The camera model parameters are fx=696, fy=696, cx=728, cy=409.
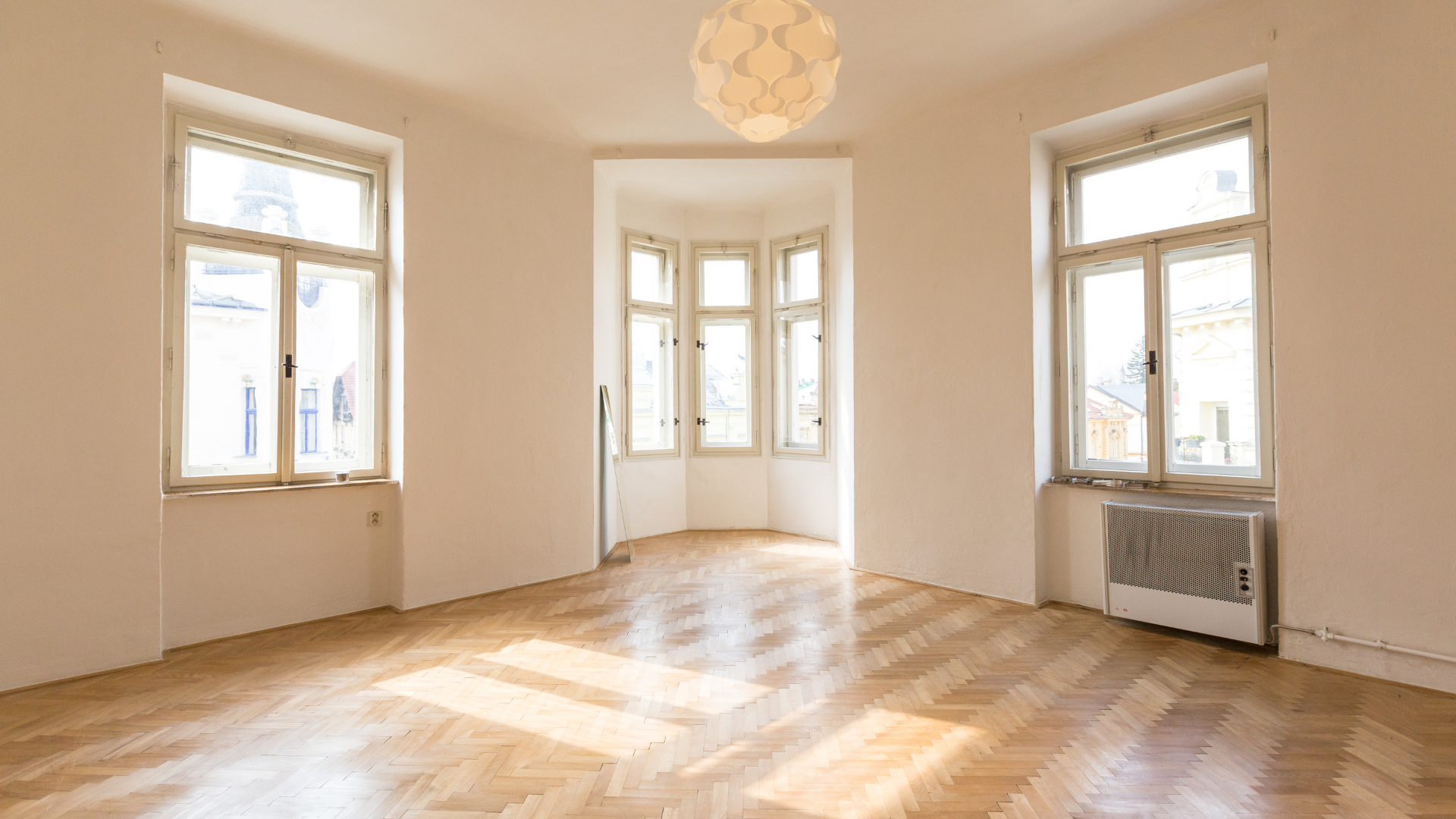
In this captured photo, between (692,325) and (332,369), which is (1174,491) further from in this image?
(332,369)

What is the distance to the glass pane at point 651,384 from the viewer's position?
7000 millimetres

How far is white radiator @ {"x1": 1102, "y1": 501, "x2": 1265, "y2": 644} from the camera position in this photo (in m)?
3.63

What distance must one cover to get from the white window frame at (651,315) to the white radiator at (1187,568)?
4.17 m

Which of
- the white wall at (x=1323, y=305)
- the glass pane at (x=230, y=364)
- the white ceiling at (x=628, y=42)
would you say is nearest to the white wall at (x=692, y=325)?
the white ceiling at (x=628, y=42)

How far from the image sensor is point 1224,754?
2.57 meters

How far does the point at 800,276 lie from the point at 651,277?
1.55 metres

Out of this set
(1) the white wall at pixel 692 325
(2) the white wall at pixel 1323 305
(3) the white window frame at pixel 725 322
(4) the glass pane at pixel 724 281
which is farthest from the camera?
(4) the glass pane at pixel 724 281

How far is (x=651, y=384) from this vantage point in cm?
717

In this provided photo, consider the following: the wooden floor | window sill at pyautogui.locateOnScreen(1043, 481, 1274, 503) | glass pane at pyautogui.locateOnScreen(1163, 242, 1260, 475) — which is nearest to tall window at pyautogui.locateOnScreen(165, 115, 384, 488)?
the wooden floor

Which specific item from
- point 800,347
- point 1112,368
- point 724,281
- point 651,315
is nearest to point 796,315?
point 800,347

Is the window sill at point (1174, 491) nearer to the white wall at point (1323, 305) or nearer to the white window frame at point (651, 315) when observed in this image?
the white wall at point (1323, 305)

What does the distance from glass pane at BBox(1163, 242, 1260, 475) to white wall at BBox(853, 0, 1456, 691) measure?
1.12 ft

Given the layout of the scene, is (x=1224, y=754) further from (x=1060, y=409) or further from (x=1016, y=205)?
(x=1016, y=205)

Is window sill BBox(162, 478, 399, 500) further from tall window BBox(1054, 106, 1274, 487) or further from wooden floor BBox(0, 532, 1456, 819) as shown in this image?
tall window BBox(1054, 106, 1274, 487)
